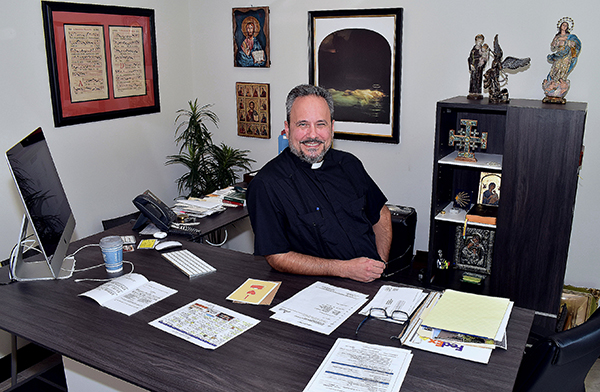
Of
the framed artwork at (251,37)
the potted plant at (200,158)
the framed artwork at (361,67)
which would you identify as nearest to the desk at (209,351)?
the framed artwork at (361,67)

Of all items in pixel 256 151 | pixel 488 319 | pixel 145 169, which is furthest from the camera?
pixel 256 151

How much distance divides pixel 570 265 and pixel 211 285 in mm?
2741

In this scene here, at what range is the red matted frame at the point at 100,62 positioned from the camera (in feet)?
11.8

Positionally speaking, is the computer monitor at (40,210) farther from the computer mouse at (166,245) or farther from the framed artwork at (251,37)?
the framed artwork at (251,37)

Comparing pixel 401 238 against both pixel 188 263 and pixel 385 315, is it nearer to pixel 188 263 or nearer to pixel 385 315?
pixel 188 263

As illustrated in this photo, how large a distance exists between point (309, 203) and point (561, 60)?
1.94 meters

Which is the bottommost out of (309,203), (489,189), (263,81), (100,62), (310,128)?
(489,189)

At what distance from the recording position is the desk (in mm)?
1564

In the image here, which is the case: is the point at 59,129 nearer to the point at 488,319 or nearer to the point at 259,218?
the point at 259,218

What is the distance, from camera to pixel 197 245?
2738 millimetres

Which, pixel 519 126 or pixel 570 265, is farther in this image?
pixel 570 265

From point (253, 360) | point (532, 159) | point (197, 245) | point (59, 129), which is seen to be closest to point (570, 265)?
point (532, 159)

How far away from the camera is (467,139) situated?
356 cm

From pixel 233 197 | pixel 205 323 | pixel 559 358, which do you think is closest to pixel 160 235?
pixel 233 197
